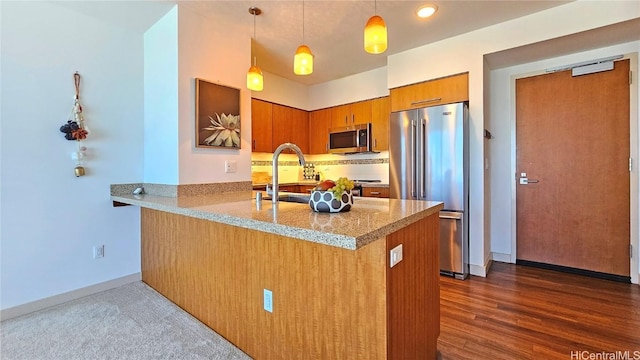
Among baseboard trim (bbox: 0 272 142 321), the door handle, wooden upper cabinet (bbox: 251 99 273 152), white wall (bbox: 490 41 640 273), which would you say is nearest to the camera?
baseboard trim (bbox: 0 272 142 321)

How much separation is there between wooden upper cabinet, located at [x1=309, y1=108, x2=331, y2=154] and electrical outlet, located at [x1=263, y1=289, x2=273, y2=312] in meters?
3.25

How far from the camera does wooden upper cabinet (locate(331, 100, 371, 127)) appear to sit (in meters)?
4.25

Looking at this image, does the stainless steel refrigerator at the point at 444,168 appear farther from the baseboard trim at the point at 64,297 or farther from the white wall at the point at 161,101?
the baseboard trim at the point at 64,297

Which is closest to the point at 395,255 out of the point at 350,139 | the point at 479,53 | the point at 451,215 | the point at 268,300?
the point at 268,300

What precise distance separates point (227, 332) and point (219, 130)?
1.74 metres

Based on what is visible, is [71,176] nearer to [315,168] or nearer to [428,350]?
[428,350]

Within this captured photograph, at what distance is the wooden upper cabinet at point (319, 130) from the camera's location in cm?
468

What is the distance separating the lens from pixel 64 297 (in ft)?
7.89

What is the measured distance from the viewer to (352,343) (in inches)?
48.1

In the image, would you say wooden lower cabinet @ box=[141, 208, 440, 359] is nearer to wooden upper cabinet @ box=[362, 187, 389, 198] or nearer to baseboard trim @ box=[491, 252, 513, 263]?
wooden upper cabinet @ box=[362, 187, 389, 198]

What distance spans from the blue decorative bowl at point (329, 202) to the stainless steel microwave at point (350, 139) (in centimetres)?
283

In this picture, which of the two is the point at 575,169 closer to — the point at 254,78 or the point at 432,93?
the point at 432,93

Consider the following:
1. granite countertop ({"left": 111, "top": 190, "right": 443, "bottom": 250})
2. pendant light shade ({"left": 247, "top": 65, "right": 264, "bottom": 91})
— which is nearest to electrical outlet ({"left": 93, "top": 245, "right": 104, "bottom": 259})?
granite countertop ({"left": 111, "top": 190, "right": 443, "bottom": 250})

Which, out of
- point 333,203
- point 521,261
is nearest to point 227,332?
point 333,203
